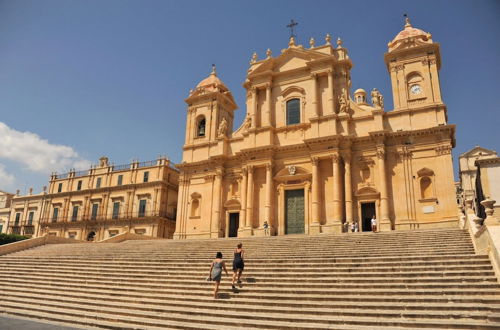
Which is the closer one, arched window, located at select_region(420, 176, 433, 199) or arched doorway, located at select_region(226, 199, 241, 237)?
arched window, located at select_region(420, 176, 433, 199)

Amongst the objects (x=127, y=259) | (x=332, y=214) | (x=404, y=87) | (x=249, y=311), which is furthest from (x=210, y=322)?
(x=404, y=87)

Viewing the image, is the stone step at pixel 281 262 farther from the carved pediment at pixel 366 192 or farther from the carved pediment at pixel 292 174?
the carved pediment at pixel 366 192

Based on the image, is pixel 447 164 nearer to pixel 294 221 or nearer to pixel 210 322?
pixel 294 221

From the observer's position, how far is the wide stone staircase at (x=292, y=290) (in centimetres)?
883

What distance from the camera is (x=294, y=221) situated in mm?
26328

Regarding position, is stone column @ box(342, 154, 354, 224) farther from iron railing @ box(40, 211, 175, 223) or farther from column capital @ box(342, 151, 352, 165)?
iron railing @ box(40, 211, 175, 223)

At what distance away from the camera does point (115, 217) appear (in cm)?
4103

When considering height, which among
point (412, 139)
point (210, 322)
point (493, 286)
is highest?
point (412, 139)

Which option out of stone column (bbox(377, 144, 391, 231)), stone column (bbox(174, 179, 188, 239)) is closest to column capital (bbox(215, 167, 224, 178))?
stone column (bbox(174, 179, 188, 239))

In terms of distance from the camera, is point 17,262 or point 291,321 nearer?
point 291,321

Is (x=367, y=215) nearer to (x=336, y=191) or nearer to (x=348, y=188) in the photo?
(x=348, y=188)

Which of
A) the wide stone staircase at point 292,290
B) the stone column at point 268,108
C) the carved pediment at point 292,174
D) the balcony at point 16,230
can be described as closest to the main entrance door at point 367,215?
the carved pediment at point 292,174

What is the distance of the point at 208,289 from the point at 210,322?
7.68 ft

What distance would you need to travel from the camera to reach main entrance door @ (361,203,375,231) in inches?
963
